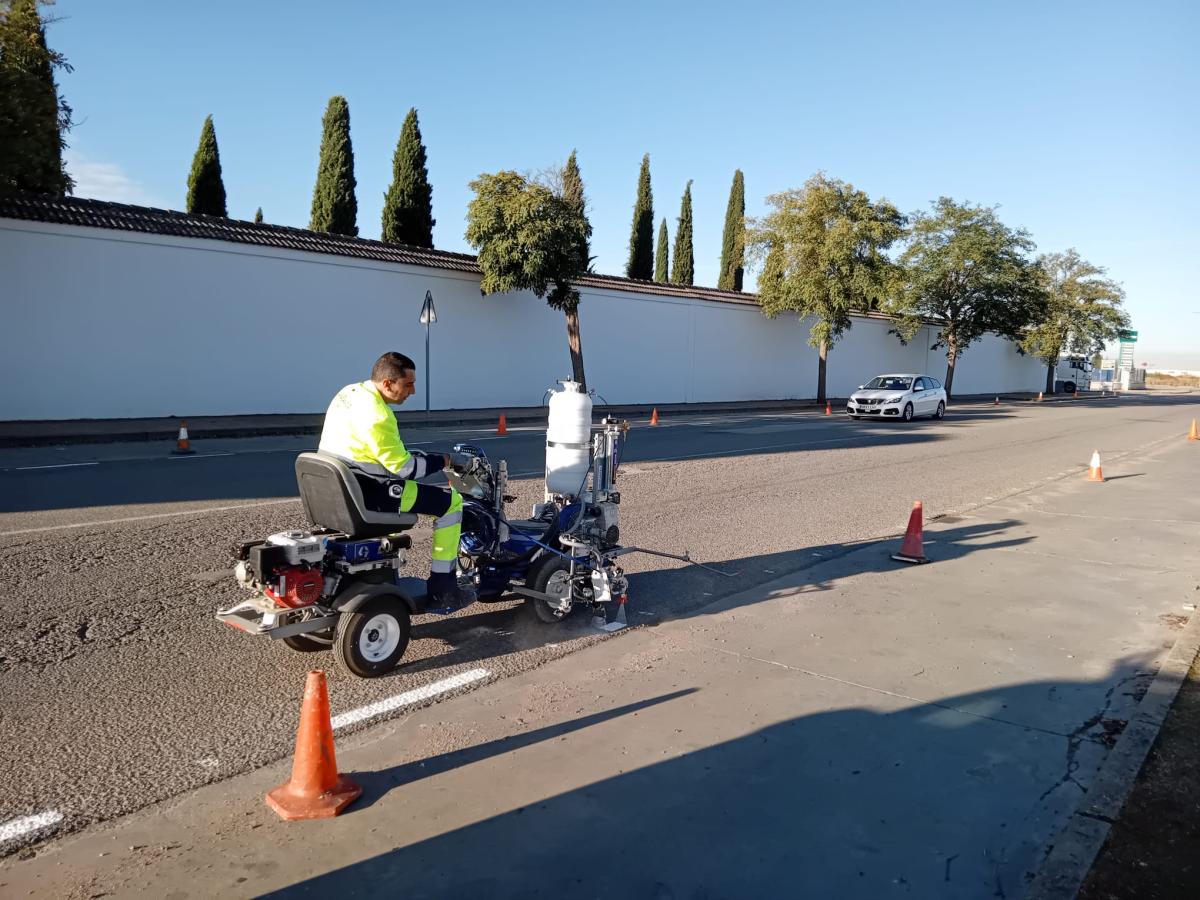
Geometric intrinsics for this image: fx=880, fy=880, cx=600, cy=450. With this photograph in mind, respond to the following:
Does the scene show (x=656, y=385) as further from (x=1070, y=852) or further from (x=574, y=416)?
(x=1070, y=852)

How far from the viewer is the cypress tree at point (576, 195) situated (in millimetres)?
24703

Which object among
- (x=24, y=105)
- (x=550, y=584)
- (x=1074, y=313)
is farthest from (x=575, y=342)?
(x=1074, y=313)

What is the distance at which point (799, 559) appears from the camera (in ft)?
26.5

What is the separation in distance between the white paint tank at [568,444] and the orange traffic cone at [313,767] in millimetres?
2798

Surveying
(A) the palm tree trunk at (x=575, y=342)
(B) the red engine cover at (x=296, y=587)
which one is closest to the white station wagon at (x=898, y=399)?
(A) the palm tree trunk at (x=575, y=342)

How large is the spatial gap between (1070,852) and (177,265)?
19738mm

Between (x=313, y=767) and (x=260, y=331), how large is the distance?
1868cm

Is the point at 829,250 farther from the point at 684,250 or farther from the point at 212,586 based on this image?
the point at 212,586

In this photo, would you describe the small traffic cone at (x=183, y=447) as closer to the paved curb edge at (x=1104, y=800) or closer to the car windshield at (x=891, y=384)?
the paved curb edge at (x=1104, y=800)

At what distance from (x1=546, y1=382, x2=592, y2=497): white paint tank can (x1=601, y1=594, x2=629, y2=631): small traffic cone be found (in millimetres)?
810

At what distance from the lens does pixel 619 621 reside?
Answer: 600cm

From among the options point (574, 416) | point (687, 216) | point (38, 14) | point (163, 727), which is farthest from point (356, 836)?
point (687, 216)

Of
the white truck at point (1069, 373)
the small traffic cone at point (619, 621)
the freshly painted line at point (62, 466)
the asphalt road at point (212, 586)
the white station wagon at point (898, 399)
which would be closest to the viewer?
the asphalt road at point (212, 586)

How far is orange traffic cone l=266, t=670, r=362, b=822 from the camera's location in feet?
11.3
